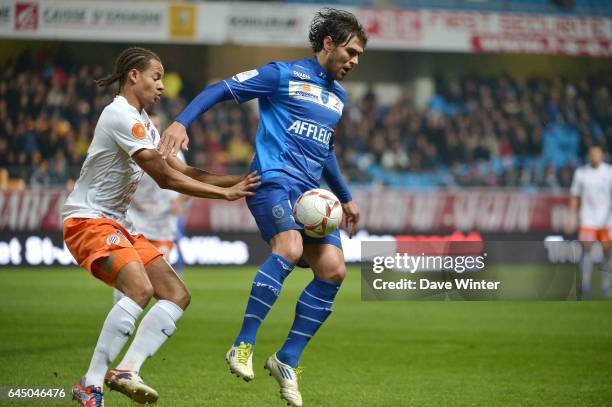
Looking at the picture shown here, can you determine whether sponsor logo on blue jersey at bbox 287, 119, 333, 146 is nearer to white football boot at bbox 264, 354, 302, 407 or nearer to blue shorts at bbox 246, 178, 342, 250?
blue shorts at bbox 246, 178, 342, 250

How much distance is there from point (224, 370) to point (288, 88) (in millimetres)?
2668

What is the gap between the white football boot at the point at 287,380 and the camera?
5.69 m

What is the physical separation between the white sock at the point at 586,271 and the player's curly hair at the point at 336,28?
10031 mm

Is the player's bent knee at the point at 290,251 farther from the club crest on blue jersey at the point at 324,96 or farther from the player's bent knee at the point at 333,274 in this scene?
the club crest on blue jersey at the point at 324,96

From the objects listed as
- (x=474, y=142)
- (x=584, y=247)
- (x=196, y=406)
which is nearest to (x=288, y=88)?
(x=196, y=406)

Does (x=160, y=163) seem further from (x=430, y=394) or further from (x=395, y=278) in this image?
(x=395, y=278)

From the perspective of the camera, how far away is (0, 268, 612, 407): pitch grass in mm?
6625

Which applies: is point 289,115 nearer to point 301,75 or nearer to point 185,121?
point 301,75

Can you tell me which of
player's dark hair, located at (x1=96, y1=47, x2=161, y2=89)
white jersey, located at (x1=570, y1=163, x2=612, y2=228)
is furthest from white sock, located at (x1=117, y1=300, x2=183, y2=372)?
white jersey, located at (x1=570, y1=163, x2=612, y2=228)

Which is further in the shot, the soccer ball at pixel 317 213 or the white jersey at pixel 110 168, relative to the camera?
the soccer ball at pixel 317 213

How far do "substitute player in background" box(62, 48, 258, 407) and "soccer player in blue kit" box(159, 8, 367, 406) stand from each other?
1.10 ft

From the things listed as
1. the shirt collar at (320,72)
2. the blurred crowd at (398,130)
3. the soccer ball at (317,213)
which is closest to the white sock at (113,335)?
the soccer ball at (317,213)

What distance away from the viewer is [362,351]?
8.95m

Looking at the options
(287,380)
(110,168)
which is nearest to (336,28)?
(110,168)
